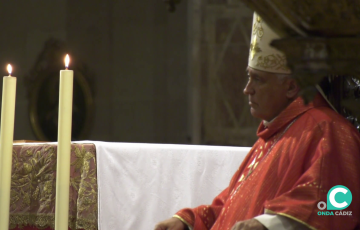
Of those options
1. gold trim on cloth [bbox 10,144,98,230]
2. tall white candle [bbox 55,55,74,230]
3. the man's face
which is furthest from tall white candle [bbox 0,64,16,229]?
gold trim on cloth [bbox 10,144,98,230]

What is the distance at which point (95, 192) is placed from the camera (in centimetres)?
261

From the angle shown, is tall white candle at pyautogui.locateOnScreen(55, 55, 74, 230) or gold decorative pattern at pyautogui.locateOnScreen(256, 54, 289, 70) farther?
gold decorative pattern at pyautogui.locateOnScreen(256, 54, 289, 70)

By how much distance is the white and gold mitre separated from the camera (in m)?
1.95

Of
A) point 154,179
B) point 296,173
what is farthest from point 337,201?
point 154,179

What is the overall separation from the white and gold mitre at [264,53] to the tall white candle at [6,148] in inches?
34.6

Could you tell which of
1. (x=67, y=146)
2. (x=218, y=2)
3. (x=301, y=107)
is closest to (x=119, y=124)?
(x=218, y=2)

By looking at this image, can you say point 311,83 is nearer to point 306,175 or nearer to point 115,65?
point 306,175

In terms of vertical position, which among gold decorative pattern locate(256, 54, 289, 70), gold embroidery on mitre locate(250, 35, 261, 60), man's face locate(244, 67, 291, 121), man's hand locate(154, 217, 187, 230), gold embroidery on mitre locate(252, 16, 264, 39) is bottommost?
man's hand locate(154, 217, 187, 230)

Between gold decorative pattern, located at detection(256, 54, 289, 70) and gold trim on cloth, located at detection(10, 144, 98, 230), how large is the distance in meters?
1.04

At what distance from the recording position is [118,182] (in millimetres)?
2646

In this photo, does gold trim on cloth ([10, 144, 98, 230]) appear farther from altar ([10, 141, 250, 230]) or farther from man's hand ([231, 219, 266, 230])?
man's hand ([231, 219, 266, 230])

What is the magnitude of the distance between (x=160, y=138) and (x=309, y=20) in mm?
5814

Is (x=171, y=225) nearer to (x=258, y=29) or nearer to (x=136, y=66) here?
(x=258, y=29)

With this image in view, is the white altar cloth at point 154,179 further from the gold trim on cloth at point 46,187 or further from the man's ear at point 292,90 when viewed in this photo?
the man's ear at point 292,90
